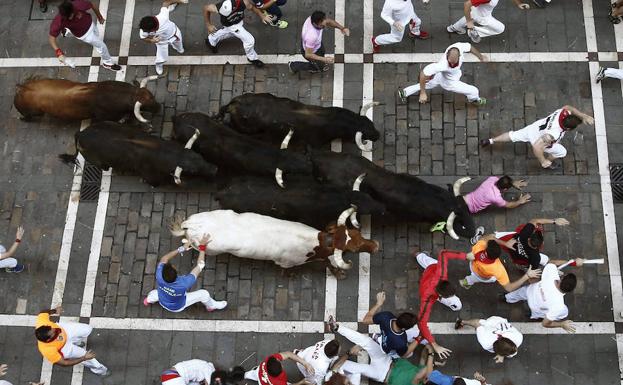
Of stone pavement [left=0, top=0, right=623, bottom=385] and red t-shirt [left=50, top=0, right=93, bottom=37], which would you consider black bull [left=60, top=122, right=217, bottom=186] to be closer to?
stone pavement [left=0, top=0, right=623, bottom=385]

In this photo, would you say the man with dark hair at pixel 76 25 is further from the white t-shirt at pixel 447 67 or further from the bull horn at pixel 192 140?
the white t-shirt at pixel 447 67

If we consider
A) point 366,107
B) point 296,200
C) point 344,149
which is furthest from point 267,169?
point 366,107

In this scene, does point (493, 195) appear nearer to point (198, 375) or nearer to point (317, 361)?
point (317, 361)

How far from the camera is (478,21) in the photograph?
1361cm

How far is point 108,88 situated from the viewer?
13281 millimetres

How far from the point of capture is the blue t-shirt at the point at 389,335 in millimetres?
10328

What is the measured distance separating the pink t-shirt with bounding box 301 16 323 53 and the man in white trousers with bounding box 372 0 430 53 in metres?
1.54

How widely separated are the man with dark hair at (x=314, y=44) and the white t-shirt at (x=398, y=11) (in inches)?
37.1

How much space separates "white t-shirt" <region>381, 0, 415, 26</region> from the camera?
12914mm

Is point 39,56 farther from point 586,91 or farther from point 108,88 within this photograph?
point 586,91

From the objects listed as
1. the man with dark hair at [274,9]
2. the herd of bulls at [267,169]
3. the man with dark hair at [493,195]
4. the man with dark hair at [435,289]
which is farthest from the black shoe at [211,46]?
the man with dark hair at [435,289]

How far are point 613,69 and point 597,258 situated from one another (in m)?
4.16

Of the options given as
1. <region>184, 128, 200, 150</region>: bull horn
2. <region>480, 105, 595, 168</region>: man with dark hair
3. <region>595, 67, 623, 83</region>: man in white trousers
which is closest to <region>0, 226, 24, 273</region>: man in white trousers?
<region>184, 128, 200, 150</region>: bull horn

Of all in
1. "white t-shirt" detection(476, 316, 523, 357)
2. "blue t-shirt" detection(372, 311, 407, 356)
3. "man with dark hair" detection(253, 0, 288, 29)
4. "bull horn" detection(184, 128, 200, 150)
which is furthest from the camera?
"man with dark hair" detection(253, 0, 288, 29)
